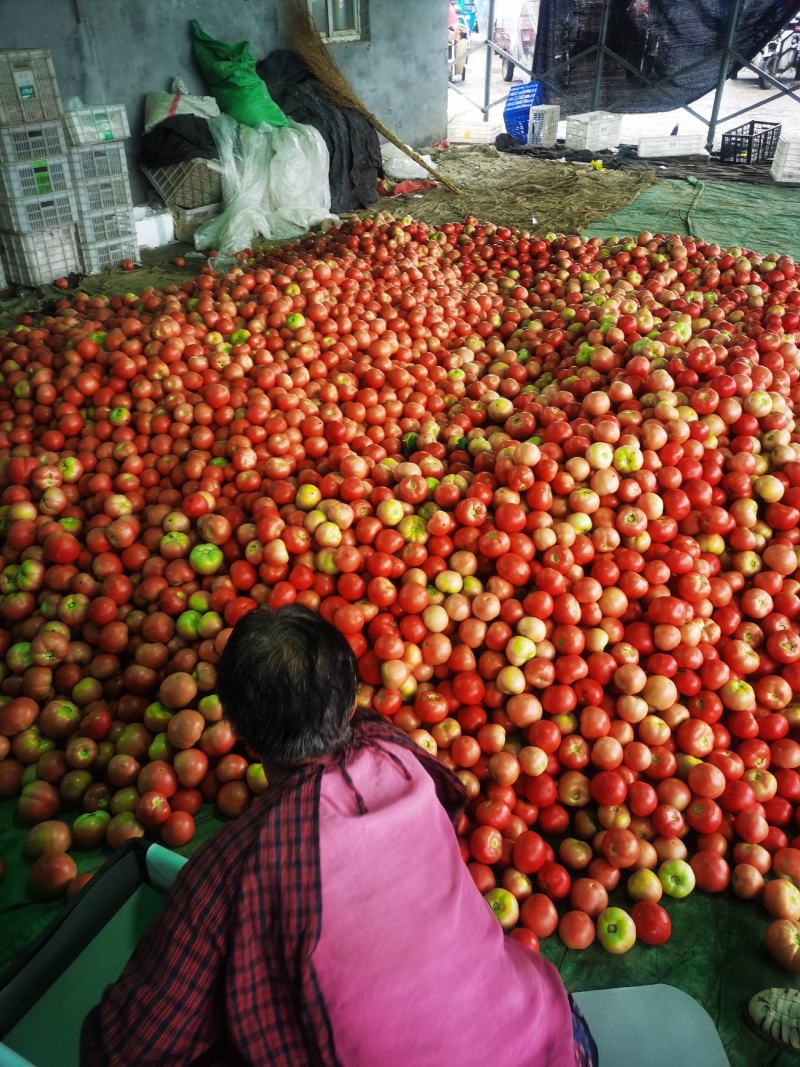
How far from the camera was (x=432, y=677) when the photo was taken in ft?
8.75

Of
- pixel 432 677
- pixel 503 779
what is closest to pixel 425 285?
pixel 432 677

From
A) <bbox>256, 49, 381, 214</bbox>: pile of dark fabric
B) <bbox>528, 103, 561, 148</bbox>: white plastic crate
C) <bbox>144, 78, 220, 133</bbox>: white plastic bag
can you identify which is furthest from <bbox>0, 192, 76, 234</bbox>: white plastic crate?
<bbox>528, 103, 561, 148</bbox>: white plastic crate

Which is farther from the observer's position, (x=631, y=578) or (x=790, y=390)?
(x=790, y=390)

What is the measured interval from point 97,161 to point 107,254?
0.75 m

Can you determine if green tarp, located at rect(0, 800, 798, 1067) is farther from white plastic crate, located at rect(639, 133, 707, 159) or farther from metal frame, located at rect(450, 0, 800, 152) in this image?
metal frame, located at rect(450, 0, 800, 152)

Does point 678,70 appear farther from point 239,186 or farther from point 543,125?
point 239,186

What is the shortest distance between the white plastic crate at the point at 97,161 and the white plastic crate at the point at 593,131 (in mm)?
7653

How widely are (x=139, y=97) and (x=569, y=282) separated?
200 inches

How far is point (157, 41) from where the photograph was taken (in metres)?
7.50

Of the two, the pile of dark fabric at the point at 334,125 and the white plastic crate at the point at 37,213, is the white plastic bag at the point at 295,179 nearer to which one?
the pile of dark fabric at the point at 334,125

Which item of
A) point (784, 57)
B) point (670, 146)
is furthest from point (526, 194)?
point (784, 57)

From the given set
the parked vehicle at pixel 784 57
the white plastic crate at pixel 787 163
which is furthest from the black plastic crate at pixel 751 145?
the parked vehicle at pixel 784 57

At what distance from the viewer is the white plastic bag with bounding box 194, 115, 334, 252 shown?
7.25 m

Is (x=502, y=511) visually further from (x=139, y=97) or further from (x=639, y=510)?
(x=139, y=97)
